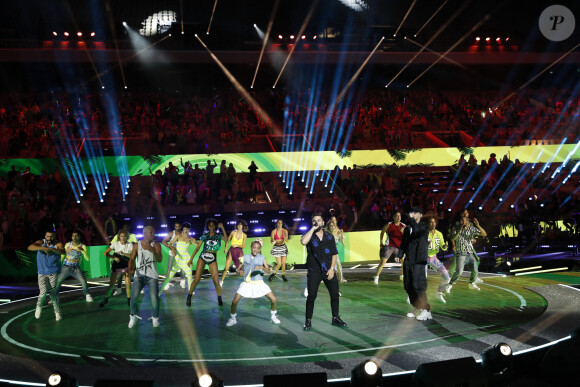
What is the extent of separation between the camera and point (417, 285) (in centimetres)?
976

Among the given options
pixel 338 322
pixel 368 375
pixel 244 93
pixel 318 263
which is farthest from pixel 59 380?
pixel 244 93

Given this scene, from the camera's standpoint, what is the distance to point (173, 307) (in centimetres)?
1189

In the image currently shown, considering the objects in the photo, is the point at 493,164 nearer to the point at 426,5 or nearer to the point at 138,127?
the point at 426,5

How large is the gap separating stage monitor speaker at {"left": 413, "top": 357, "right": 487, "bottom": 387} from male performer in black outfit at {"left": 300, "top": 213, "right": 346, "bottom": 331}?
3755mm

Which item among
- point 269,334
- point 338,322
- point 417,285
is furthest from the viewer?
point 417,285

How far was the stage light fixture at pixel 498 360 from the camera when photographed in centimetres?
599

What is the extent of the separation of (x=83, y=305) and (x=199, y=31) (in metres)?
21.9

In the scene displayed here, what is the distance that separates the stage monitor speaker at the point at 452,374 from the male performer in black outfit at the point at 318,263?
3.76 metres

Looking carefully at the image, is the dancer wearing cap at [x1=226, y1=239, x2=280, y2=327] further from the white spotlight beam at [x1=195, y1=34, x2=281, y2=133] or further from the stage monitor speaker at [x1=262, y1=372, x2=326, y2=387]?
the white spotlight beam at [x1=195, y1=34, x2=281, y2=133]

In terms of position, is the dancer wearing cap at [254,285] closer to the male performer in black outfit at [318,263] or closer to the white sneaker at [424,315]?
the male performer in black outfit at [318,263]

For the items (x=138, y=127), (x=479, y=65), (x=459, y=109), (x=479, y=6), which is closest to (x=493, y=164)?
(x=459, y=109)

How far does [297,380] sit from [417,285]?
15.9 ft

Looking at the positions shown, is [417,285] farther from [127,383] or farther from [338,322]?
[127,383]

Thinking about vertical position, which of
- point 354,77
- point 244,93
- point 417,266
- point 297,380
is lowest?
point 297,380
